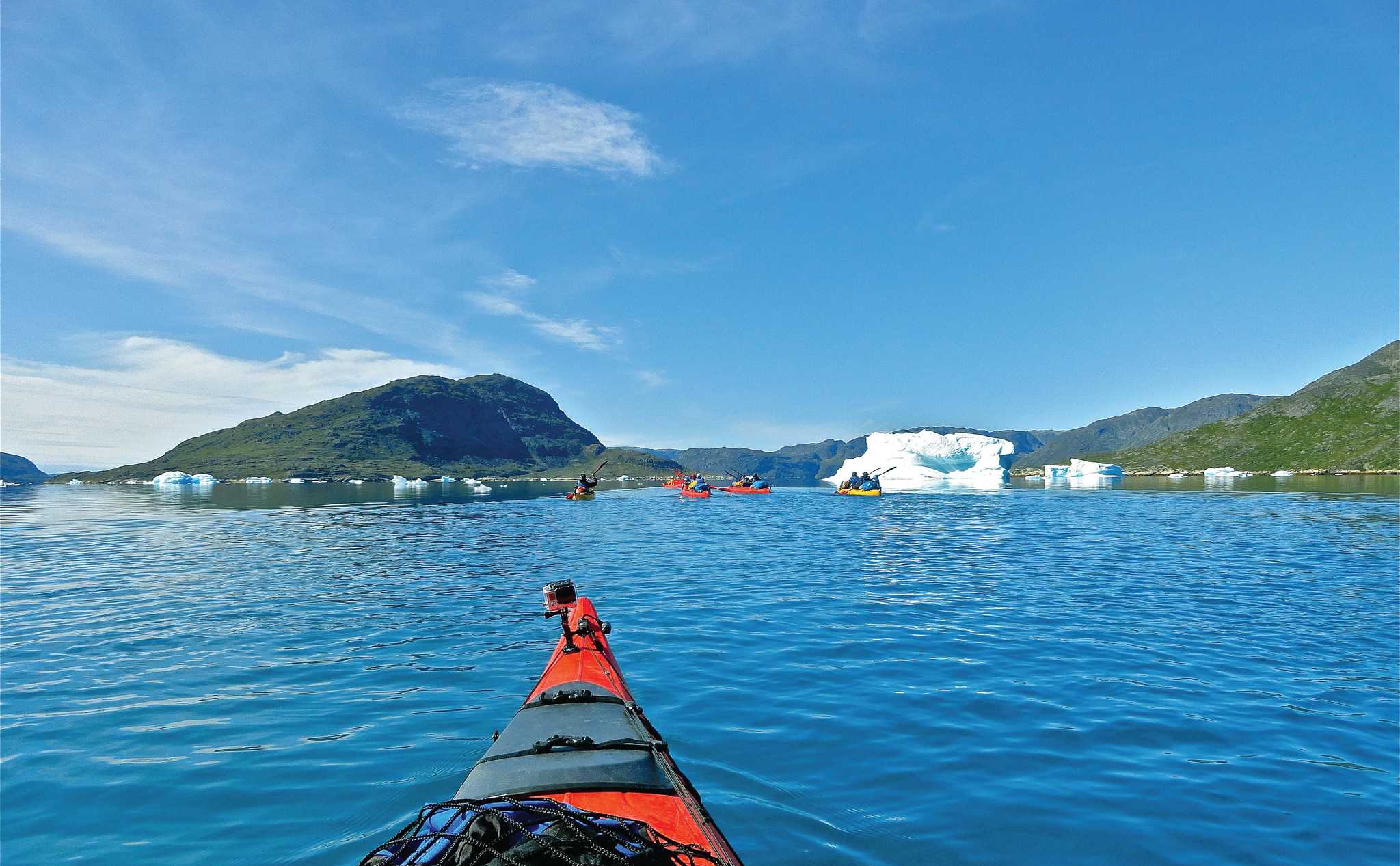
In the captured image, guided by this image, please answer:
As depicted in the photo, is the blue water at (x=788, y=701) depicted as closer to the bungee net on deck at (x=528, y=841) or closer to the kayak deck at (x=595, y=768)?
the kayak deck at (x=595, y=768)

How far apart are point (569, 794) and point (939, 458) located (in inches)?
5631

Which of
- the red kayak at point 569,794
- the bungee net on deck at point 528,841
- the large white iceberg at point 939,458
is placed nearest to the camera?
the bungee net on deck at point 528,841

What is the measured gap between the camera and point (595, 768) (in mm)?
5191

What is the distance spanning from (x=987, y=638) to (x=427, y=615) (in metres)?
14.2

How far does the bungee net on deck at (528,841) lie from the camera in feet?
11.9

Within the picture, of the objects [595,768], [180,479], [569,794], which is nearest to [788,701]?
[595,768]

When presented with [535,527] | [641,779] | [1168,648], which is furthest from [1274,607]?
[535,527]

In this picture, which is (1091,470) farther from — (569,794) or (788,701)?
(569,794)

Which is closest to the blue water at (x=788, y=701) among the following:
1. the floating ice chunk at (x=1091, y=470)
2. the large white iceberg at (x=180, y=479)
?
the floating ice chunk at (x=1091, y=470)

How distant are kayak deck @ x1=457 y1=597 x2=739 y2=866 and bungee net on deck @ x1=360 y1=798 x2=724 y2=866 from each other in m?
0.47

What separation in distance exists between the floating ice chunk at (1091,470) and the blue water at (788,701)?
570 ft

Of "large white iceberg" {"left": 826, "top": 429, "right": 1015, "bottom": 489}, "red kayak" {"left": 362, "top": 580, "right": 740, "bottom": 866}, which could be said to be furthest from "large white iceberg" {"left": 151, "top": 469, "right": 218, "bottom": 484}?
"red kayak" {"left": 362, "top": 580, "right": 740, "bottom": 866}

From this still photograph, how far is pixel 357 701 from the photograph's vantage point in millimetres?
10148

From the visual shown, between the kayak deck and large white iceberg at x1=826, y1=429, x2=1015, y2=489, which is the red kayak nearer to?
the kayak deck
